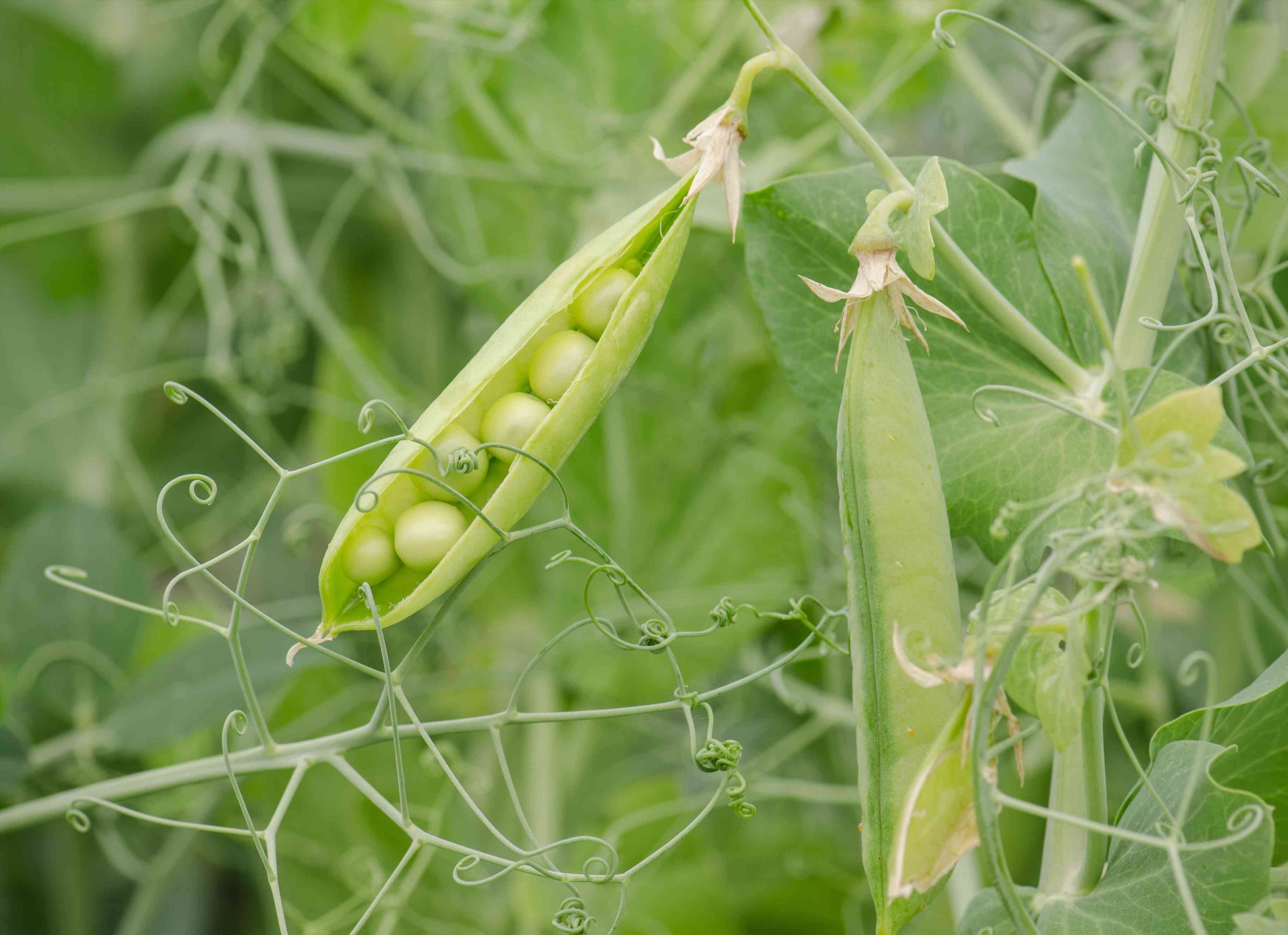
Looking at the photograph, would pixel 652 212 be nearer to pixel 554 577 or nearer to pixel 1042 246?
pixel 1042 246

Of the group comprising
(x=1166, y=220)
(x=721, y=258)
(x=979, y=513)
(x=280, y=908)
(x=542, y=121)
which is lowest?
(x=280, y=908)

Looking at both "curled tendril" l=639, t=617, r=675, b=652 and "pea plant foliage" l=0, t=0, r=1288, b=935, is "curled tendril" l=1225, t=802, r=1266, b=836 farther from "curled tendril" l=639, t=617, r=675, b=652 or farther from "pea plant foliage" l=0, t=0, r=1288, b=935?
"curled tendril" l=639, t=617, r=675, b=652

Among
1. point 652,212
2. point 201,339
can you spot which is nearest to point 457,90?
point 201,339

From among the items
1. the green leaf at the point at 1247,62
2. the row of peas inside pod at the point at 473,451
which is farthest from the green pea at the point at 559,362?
the green leaf at the point at 1247,62

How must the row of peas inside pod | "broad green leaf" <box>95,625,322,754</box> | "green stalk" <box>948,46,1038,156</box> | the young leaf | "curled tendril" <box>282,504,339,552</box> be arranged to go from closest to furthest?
the young leaf < the row of peas inside pod < "curled tendril" <box>282,504,339,552</box> < "broad green leaf" <box>95,625,322,754</box> < "green stalk" <box>948,46,1038,156</box>

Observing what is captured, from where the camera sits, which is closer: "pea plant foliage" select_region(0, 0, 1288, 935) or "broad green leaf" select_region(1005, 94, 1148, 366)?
"pea plant foliage" select_region(0, 0, 1288, 935)

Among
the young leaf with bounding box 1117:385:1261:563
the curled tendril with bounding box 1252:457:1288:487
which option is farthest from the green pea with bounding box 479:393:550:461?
the curled tendril with bounding box 1252:457:1288:487
